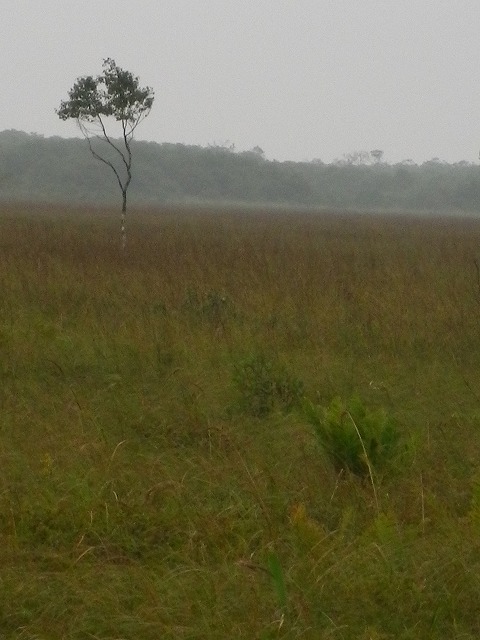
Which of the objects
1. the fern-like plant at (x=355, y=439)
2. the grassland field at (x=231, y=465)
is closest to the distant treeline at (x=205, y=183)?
the grassland field at (x=231, y=465)

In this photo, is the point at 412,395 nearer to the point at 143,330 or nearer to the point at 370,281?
the point at 143,330

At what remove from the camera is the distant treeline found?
→ 68688 millimetres

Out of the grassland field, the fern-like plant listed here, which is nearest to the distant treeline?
the grassland field

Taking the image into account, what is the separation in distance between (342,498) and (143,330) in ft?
12.5

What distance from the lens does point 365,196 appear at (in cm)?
8356

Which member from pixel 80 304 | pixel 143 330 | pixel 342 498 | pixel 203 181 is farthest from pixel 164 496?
pixel 203 181

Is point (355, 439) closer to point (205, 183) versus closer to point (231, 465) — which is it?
point (231, 465)

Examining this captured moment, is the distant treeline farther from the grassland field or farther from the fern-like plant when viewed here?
the fern-like plant

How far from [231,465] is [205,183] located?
74.0 meters

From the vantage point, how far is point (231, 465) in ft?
15.1

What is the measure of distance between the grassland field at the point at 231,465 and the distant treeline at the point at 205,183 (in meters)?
55.2

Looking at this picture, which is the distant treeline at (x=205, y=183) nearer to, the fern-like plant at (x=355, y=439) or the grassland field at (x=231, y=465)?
the grassland field at (x=231, y=465)

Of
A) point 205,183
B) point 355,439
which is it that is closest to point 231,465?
point 355,439

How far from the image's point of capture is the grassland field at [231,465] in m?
3.18
